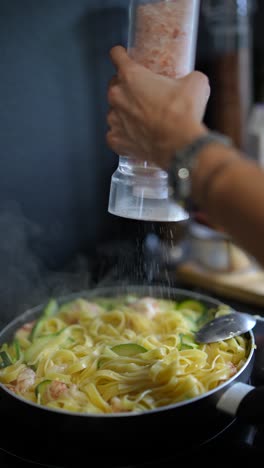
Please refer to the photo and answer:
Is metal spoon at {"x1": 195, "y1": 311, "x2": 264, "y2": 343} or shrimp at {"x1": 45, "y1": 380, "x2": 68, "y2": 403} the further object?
metal spoon at {"x1": 195, "y1": 311, "x2": 264, "y2": 343}

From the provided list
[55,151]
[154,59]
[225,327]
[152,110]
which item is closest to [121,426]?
[225,327]

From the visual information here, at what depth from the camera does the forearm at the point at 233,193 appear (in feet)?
2.43

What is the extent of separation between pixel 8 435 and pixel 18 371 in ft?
0.44

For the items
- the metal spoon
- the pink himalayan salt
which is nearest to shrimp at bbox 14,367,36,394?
the metal spoon

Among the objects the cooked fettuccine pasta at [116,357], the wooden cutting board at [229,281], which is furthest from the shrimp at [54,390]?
the wooden cutting board at [229,281]

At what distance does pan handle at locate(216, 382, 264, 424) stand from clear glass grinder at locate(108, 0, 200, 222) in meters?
0.34

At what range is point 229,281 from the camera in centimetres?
206

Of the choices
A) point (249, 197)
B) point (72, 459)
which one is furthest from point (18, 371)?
point (249, 197)

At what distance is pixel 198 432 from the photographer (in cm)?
100

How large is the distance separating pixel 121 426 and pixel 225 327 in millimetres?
403

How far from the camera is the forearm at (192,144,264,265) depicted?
2.43ft

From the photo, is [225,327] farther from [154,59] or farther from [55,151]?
[55,151]

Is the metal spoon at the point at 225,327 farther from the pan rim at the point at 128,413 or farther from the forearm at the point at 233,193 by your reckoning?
the forearm at the point at 233,193

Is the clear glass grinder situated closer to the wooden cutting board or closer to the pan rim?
the pan rim
